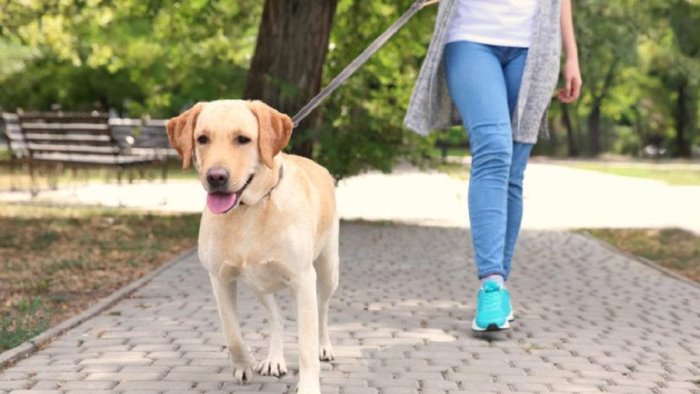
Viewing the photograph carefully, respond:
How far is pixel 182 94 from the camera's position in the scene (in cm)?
3177

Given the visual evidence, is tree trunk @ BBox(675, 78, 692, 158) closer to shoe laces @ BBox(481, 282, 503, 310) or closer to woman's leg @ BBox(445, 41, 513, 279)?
woman's leg @ BBox(445, 41, 513, 279)

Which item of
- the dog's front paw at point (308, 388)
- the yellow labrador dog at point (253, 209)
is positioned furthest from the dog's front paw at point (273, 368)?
the dog's front paw at point (308, 388)

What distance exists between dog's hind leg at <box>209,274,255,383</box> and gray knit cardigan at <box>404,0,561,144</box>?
1.91m

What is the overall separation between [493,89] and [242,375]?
212 cm

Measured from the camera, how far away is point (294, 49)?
13.1 meters

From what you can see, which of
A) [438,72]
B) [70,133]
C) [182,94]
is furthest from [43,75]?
[438,72]

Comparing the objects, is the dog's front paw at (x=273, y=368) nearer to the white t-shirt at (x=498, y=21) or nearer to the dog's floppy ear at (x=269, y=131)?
the dog's floppy ear at (x=269, y=131)

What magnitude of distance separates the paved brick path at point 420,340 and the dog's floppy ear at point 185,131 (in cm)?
109

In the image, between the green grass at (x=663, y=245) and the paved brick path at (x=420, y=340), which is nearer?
the paved brick path at (x=420, y=340)

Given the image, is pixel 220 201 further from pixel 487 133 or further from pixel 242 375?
pixel 487 133

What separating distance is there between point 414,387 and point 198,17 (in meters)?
11.8

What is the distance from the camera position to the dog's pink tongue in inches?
167

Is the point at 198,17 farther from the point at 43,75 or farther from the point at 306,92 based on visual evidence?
the point at 43,75

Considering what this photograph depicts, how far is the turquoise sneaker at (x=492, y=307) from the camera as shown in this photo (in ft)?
19.7
